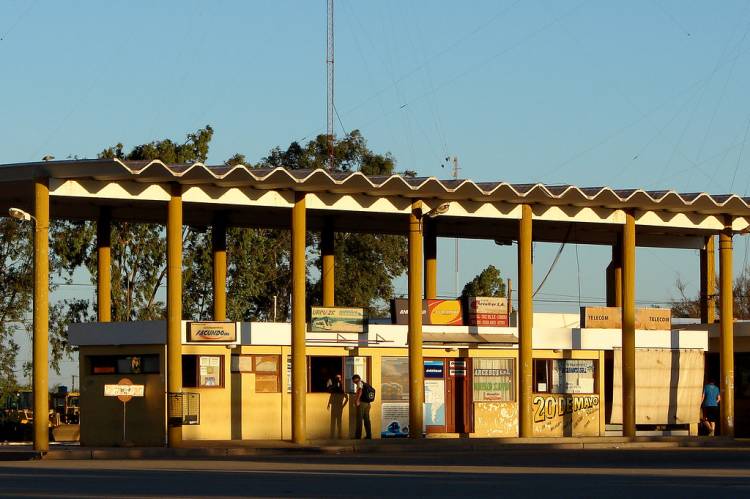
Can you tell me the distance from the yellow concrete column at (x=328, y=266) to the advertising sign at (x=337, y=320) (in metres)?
4.99

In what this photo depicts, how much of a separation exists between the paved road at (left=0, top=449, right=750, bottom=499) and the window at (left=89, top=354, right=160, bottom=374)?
20.8 ft

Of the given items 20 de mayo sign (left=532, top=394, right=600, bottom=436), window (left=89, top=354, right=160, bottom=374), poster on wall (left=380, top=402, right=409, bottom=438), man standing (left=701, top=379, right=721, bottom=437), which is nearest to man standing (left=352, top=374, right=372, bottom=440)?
poster on wall (left=380, top=402, right=409, bottom=438)

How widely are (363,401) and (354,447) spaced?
2895 millimetres

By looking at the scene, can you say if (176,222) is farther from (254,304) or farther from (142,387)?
(254,304)

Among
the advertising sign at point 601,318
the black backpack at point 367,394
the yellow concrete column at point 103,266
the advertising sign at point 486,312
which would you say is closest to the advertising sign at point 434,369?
the advertising sign at point 486,312

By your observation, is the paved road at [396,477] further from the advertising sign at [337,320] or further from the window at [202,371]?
the advertising sign at [337,320]

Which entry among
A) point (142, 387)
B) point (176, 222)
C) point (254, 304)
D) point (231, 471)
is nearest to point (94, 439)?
point (142, 387)

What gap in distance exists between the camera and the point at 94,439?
127ft

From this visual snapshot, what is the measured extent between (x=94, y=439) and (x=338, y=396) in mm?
6780

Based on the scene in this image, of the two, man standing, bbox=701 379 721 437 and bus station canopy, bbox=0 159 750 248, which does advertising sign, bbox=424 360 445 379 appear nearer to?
bus station canopy, bbox=0 159 750 248

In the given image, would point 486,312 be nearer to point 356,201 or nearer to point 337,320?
point 337,320

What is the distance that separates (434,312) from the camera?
4169 cm

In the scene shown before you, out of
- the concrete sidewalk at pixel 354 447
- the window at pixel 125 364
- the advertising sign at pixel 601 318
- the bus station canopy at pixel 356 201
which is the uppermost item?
the bus station canopy at pixel 356 201

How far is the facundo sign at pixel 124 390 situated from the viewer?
118 ft
